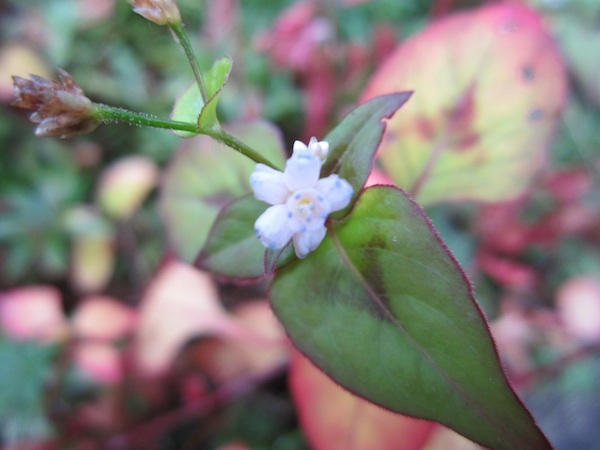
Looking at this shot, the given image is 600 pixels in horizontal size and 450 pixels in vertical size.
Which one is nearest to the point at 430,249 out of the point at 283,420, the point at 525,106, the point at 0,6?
the point at 525,106

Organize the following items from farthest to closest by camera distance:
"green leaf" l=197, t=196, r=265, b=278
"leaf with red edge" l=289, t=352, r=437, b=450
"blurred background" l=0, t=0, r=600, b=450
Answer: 1. "blurred background" l=0, t=0, r=600, b=450
2. "leaf with red edge" l=289, t=352, r=437, b=450
3. "green leaf" l=197, t=196, r=265, b=278

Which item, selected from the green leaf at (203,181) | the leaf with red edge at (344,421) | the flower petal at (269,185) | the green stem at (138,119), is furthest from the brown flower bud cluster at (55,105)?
the leaf with red edge at (344,421)

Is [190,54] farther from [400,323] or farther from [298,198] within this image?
[400,323]

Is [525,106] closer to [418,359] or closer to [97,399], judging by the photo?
[418,359]

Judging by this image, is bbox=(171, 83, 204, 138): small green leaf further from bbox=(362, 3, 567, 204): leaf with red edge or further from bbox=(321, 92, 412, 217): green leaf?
bbox=(362, 3, 567, 204): leaf with red edge

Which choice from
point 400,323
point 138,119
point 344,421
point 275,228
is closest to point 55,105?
point 138,119

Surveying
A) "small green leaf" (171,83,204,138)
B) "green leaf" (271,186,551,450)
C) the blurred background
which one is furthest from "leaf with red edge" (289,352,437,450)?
"small green leaf" (171,83,204,138)
